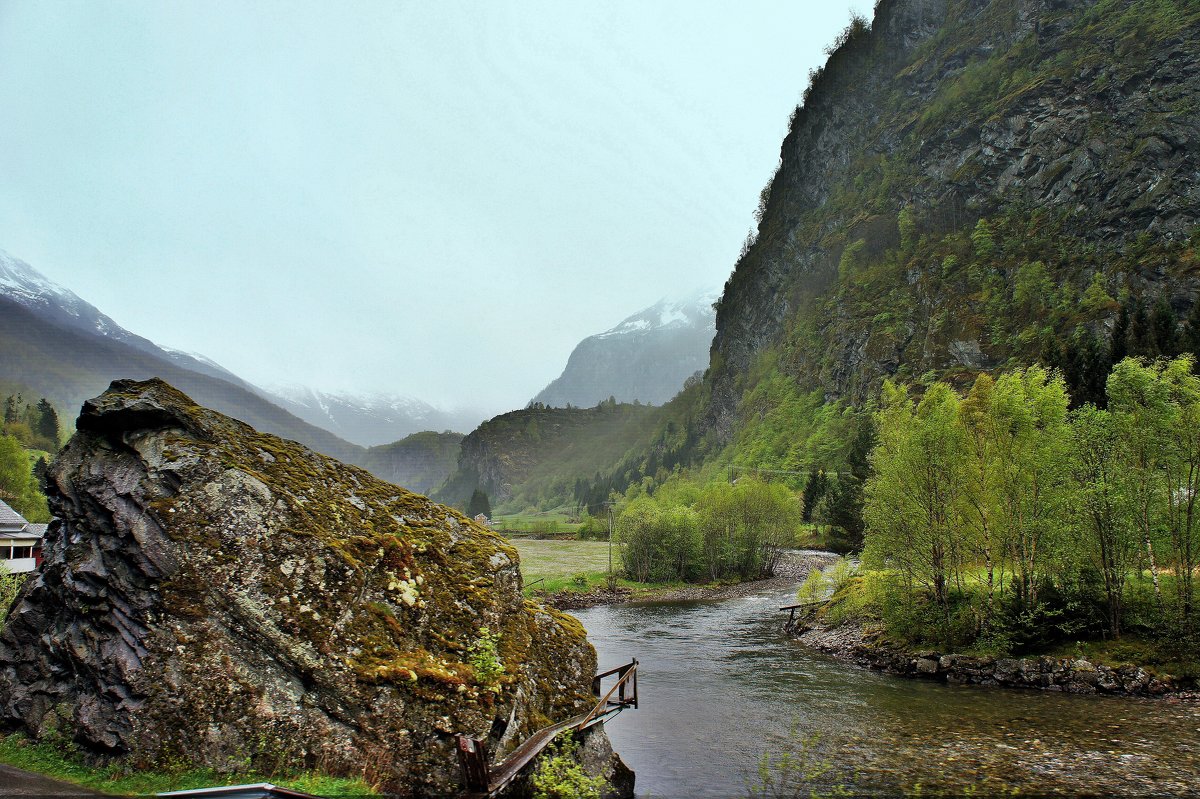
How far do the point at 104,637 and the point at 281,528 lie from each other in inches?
176

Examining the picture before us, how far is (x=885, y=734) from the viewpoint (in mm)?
24859

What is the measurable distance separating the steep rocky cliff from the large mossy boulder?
122 m

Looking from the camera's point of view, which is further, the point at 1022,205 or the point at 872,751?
the point at 1022,205

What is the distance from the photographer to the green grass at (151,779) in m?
12.7

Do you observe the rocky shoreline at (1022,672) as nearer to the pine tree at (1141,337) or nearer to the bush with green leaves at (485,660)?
the bush with green leaves at (485,660)

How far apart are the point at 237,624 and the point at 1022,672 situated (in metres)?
36.0

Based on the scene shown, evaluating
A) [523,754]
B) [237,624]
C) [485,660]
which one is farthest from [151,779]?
[523,754]

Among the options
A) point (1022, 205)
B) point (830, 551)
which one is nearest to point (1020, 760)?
point (830, 551)

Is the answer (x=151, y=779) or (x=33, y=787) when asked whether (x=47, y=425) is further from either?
(x=151, y=779)

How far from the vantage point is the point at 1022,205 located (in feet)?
452

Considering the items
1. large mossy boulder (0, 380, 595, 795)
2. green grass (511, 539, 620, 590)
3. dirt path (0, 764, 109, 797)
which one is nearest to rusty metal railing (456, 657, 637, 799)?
large mossy boulder (0, 380, 595, 795)

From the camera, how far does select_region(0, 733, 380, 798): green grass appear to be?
12.7 m

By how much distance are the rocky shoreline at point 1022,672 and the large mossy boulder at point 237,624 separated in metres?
26.3

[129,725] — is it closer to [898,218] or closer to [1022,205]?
[1022,205]
